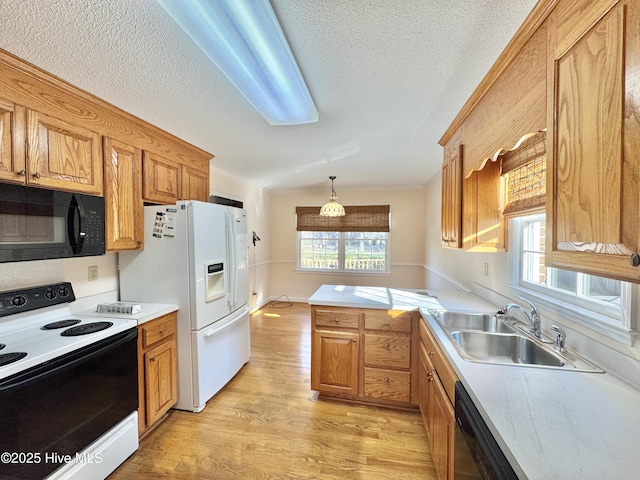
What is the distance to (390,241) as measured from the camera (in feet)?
17.1

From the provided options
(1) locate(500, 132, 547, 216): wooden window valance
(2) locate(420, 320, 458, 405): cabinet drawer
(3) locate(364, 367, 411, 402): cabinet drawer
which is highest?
(1) locate(500, 132, 547, 216): wooden window valance

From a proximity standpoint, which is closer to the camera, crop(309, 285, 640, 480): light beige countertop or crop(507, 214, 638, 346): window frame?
crop(309, 285, 640, 480): light beige countertop

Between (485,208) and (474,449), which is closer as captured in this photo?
(474,449)

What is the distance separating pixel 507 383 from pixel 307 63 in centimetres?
164

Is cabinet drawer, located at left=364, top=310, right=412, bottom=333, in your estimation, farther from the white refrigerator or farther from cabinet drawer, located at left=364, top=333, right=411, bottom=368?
the white refrigerator

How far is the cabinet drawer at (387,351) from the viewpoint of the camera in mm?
2139

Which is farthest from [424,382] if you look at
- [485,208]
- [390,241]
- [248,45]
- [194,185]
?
[390,241]

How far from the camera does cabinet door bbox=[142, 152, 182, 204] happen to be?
2.19 m

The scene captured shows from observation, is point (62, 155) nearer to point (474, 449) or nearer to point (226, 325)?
point (226, 325)

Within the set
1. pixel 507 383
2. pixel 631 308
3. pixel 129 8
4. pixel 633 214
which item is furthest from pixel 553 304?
pixel 129 8

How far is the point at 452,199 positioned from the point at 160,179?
7.92 ft

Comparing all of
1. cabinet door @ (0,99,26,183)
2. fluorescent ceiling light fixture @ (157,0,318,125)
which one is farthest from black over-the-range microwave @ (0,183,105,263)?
fluorescent ceiling light fixture @ (157,0,318,125)

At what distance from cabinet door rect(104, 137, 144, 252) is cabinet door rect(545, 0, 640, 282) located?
2.43m

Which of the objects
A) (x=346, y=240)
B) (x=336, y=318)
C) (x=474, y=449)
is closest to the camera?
(x=474, y=449)
